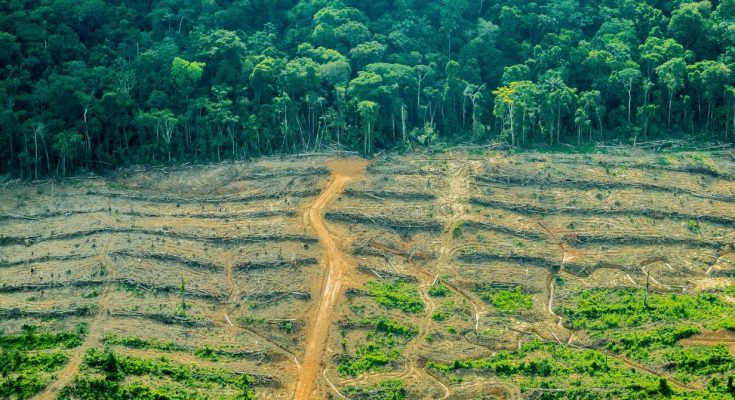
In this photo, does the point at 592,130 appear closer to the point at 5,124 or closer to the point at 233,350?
the point at 233,350

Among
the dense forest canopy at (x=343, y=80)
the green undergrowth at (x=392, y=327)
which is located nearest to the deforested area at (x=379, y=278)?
the green undergrowth at (x=392, y=327)

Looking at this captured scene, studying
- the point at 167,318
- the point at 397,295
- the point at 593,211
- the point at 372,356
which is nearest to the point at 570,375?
the point at 372,356

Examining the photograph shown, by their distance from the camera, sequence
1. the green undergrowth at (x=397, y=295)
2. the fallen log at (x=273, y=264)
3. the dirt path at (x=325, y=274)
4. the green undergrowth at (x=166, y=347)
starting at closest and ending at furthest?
the dirt path at (x=325, y=274), the green undergrowth at (x=166, y=347), the green undergrowth at (x=397, y=295), the fallen log at (x=273, y=264)

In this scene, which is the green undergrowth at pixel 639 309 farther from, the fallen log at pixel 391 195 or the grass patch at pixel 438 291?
the fallen log at pixel 391 195

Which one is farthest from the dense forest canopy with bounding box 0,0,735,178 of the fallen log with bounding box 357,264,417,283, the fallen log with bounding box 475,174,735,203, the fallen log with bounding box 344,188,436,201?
the fallen log with bounding box 357,264,417,283

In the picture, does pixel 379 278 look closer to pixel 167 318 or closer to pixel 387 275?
pixel 387 275

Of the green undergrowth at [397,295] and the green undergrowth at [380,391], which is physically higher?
the green undergrowth at [397,295]

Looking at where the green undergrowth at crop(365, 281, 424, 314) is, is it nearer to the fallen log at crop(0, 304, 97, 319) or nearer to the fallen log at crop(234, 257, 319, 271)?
the fallen log at crop(234, 257, 319, 271)
